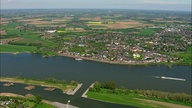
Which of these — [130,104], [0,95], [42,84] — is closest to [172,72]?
[130,104]

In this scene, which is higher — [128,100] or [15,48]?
[128,100]

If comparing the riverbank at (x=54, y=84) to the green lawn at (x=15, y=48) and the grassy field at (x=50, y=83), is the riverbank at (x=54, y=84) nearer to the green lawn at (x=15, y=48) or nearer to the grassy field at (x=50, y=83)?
the grassy field at (x=50, y=83)

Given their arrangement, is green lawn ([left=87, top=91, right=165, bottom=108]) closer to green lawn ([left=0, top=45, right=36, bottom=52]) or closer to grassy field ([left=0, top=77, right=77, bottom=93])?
grassy field ([left=0, top=77, right=77, bottom=93])

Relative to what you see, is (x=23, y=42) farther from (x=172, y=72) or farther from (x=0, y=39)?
(x=172, y=72)

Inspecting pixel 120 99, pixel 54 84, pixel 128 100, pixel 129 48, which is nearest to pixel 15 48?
pixel 129 48

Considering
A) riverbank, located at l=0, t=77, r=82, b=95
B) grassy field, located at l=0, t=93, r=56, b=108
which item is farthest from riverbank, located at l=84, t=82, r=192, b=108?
grassy field, located at l=0, t=93, r=56, b=108

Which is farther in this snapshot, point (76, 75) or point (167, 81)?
point (76, 75)

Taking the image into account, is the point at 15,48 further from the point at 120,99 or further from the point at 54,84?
the point at 120,99

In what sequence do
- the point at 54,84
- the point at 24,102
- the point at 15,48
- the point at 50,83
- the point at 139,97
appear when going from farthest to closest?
1. the point at 15,48
2. the point at 50,83
3. the point at 54,84
4. the point at 139,97
5. the point at 24,102
